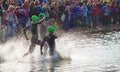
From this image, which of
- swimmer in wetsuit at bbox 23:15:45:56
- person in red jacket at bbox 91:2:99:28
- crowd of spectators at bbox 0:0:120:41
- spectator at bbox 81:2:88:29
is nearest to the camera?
swimmer in wetsuit at bbox 23:15:45:56

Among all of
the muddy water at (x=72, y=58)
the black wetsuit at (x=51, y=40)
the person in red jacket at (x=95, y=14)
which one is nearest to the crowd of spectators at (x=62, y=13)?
the person in red jacket at (x=95, y=14)

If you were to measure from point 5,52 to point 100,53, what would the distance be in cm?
387

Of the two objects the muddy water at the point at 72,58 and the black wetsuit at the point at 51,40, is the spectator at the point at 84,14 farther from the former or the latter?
the black wetsuit at the point at 51,40

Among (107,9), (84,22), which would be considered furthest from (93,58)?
(107,9)

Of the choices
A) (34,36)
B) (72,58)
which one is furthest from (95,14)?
(72,58)

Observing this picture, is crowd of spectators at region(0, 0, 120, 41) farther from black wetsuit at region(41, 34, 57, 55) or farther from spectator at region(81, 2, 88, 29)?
black wetsuit at region(41, 34, 57, 55)

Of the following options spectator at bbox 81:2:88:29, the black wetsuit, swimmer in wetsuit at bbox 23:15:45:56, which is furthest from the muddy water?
spectator at bbox 81:2:88:29

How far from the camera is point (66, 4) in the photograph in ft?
101

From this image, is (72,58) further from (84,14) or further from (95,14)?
(95,14)

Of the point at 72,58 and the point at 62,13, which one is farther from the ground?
the point at 62,13

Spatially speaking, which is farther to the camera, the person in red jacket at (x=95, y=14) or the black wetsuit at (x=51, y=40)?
the person in red jacket at (x=95, y=14)

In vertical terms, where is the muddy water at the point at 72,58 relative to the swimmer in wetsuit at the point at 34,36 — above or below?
below

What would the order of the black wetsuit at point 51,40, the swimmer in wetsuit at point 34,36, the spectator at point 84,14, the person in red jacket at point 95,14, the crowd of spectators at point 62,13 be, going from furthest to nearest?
the person in red jacket at point 95,14 < the spectator at point 84,14 < the crowd of spectators at point 62,13 < the swimmer in wetsuit at point 34,36 < the black wetsuit at point 51,40

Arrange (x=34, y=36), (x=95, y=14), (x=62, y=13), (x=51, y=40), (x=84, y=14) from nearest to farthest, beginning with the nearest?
(x=51, y=40)
(x=34, y=36)
(x=62, y=13)
(x=84, y=14)
(x=95, y=14)
